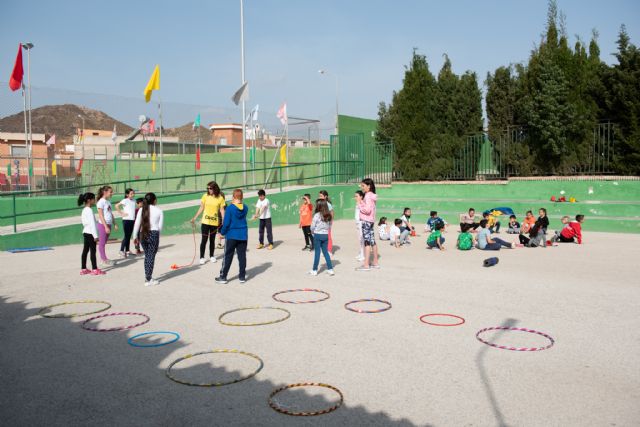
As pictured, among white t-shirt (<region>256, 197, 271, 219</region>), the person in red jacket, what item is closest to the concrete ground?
white t-shirt (<region>256, 197, 271, 219</region>)

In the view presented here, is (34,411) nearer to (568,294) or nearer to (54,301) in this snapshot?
(54,301)

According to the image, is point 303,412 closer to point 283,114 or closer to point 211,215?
point 211,215

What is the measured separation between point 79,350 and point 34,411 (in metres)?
1.69

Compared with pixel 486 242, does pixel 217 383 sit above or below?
below

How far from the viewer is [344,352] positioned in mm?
6023

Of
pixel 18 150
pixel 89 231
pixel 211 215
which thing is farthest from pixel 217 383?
pixel 18 150

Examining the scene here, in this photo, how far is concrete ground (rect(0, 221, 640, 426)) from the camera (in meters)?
4.54

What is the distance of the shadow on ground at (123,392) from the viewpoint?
4.42 m

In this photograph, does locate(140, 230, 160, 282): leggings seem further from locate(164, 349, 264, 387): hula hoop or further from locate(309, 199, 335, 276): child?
locate(164, 349, 264, 387): hula hoop

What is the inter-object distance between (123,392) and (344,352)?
2354 mm

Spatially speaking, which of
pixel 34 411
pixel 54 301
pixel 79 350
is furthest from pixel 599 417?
pixel 54 301

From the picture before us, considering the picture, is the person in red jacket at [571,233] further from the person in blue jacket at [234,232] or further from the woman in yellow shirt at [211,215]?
the person in blue jacket at [234,232]

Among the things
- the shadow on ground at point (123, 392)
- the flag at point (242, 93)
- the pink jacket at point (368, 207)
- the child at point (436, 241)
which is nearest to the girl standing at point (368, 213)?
the pink jacket at point (368, 207)

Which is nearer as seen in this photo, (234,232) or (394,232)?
(234,232)
